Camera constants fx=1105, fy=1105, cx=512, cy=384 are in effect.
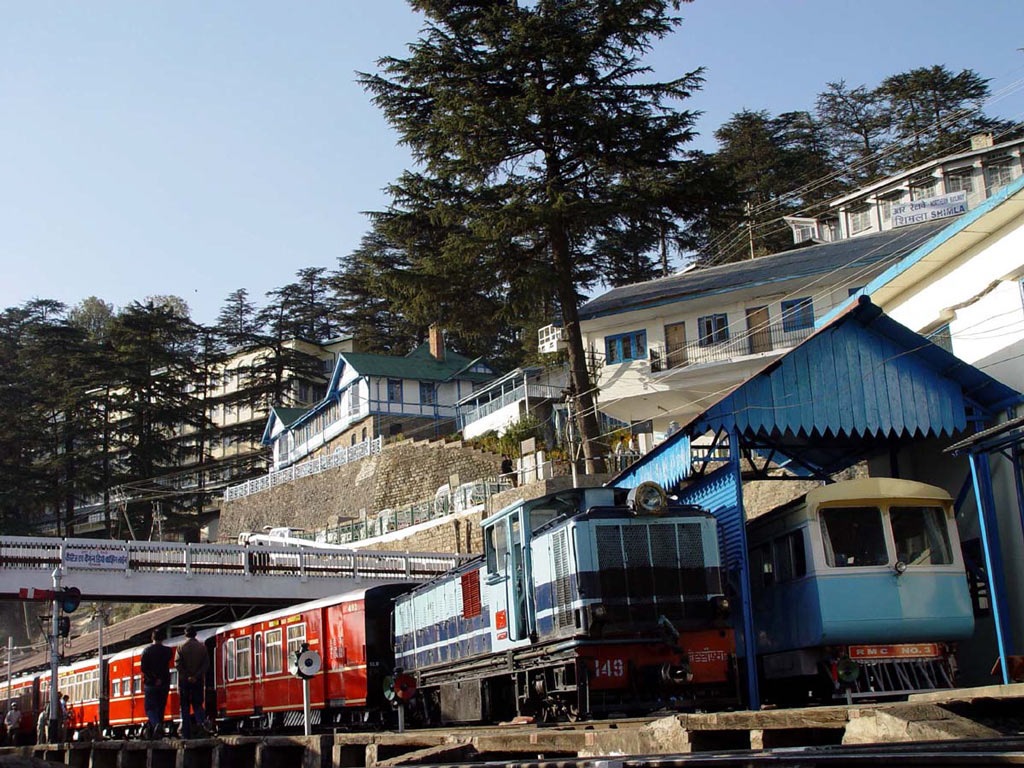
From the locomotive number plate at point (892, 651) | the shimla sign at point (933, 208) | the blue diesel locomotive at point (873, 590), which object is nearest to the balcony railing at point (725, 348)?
the shimla sign at point (933, 208)

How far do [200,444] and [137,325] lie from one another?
30.5 ft

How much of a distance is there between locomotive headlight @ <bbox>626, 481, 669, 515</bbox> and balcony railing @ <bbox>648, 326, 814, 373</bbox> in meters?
23.1

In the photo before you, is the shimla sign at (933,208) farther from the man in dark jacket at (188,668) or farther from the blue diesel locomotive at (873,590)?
the man in dark jacket at (188,668)

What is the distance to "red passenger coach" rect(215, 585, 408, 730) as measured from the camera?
1925 cm

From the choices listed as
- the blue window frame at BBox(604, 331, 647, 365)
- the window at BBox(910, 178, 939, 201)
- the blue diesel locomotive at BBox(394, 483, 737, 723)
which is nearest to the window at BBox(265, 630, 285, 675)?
the blue diesel locomotive at BBox(394, 483, 737, 723)

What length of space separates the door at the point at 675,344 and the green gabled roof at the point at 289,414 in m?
36.8

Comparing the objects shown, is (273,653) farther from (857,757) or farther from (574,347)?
(857,757)

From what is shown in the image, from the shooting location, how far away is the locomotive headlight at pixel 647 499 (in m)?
13.6

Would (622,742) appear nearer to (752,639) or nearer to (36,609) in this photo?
(752,639)

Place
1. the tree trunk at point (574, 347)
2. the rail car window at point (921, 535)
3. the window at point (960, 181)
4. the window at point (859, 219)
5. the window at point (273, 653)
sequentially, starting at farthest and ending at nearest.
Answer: the window at point (859, 219)
the window at point (960, 181)
the tree trunk at point (574, 347)
the window at point (273, 653)
the rail car window at point (921, 535)

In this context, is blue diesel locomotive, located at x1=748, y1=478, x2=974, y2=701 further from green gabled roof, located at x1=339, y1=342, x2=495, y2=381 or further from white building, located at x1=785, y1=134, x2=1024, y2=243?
green gabled roof, located at x1=339, y1=342, x2=495, y2=381

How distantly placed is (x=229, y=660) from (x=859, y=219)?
4554 centimetres

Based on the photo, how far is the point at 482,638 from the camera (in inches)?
615

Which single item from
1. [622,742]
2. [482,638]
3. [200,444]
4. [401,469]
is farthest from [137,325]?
[622,742]
